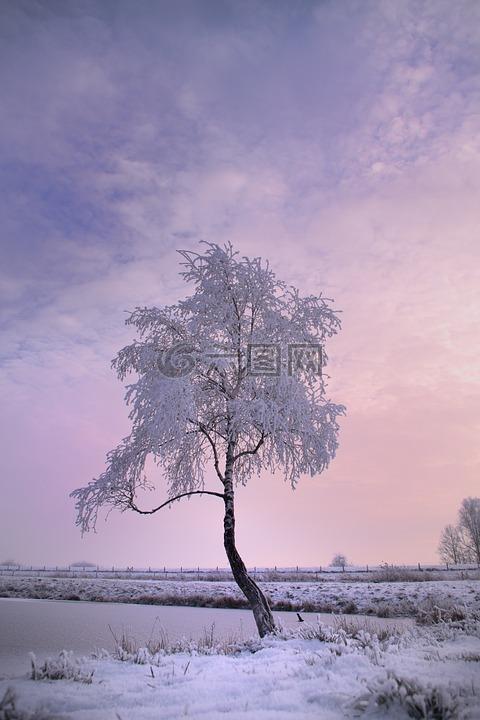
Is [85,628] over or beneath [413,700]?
beneath

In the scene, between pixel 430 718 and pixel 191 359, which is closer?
pixel 430 718

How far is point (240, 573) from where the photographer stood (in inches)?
473

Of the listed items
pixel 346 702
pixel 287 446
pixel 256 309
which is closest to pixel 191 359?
pixel 256 309

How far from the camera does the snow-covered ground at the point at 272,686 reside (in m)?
4.09

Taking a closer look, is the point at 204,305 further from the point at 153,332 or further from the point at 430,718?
the point at 430,718

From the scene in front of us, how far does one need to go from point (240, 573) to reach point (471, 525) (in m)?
67.9

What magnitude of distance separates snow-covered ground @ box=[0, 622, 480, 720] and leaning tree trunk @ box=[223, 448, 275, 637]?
3.60 meters

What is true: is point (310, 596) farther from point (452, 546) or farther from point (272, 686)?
point (452, 546)

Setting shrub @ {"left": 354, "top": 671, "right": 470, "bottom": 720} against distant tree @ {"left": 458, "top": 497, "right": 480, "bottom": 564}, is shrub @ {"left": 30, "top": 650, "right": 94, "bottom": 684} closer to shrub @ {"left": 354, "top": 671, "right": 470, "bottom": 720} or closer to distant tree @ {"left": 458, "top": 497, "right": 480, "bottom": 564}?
shrub @ {"left": 354, "top": 671, "right": 470, "bottom": 720}

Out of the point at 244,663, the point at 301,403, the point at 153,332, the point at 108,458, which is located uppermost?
the point at 153,332

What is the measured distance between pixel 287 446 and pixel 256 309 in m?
4.16

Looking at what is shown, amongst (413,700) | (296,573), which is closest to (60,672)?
(413,700)

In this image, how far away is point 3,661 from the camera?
932 cm

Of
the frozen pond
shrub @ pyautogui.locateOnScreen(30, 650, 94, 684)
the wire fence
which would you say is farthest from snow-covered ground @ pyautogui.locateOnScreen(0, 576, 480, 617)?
shrub @ pyautogui.locateOnScreen(30, 650, 94, 684)
